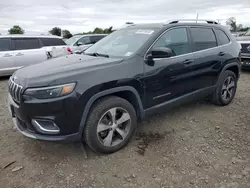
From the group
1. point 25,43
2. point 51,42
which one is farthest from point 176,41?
point 51,42

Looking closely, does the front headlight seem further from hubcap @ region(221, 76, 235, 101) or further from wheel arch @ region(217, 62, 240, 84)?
hubcap @ region(221, 76, 235, 101)

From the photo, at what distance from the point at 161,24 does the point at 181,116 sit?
1698 millimetres

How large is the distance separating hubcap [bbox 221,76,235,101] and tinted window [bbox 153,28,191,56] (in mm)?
1364

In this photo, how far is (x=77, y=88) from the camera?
2602 mm

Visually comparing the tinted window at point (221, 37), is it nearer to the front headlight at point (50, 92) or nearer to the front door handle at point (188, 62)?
the front door handle at point (188, 62)

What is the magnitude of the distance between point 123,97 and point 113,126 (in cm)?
43

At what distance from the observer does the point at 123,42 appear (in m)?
3.66

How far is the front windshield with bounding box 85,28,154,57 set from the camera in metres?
3.38

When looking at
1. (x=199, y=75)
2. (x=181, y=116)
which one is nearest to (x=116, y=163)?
(x=181, y=116)

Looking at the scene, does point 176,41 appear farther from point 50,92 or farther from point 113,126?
point 50,92

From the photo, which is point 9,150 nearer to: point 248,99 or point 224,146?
point 224,146

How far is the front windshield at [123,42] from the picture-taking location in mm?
3381

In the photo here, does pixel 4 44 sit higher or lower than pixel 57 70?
higher

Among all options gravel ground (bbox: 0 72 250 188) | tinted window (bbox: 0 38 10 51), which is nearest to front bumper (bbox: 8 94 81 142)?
gravel ground (bbox: 0 72 250 188)
